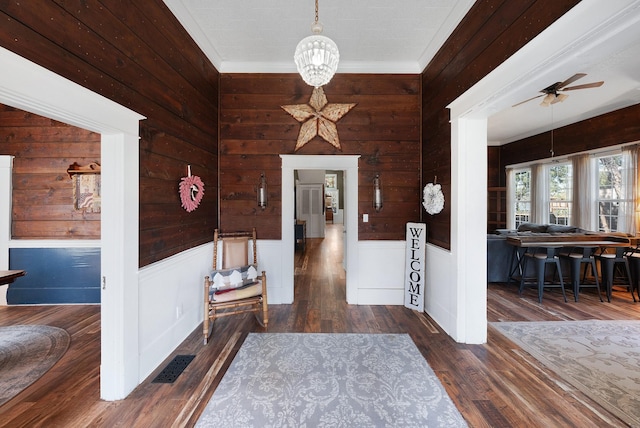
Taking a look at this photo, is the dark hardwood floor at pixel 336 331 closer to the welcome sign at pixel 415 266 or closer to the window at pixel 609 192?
the welcome sign at pixel 415 266

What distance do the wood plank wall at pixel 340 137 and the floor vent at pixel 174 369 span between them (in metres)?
1.78

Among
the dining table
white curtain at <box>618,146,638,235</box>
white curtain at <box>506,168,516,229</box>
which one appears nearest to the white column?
the dining table

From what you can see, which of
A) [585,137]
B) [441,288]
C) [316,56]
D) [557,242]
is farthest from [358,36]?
[585,137]

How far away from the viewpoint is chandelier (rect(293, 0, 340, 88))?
1.83 metres

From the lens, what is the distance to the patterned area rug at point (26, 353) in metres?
2.12

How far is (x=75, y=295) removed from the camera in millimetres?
3734

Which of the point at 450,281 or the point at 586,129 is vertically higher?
the point at 586,129

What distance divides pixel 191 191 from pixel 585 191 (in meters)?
7.21

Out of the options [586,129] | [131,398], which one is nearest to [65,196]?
[131,398]

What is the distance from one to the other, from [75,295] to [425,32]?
5.65 m

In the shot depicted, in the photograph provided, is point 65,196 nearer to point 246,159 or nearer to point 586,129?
point 246,159

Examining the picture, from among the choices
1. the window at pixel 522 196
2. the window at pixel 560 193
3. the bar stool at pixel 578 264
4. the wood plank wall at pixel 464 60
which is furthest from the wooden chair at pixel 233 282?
the window at pixel 522 196

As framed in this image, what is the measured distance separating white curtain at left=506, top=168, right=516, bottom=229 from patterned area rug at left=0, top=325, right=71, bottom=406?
9.41 meters

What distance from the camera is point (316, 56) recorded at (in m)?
1.83
